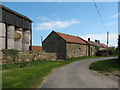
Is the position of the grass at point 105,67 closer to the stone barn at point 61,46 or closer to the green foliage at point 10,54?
the green foliage at point 10,54

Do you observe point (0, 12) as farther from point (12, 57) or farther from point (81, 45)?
point (81, 45)

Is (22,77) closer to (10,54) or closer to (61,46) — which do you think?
(10,54)

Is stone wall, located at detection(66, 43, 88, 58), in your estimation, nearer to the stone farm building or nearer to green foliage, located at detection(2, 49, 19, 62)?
the stone farm building

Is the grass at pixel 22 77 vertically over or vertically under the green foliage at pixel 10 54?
under

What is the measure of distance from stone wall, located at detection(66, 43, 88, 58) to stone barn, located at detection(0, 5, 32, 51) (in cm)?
990

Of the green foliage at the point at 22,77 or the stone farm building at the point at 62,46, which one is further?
the stone farm building at the point at 62,46

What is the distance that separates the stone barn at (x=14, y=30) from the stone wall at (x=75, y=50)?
32.5ft

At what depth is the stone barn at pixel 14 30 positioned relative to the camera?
19750 millimetres

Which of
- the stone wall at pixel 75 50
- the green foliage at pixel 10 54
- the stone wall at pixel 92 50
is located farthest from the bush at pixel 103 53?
the green foliage at pixel 10 54

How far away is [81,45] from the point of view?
129 ft

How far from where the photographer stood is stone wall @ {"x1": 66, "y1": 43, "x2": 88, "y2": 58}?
33219 mm

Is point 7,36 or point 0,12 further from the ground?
point 0,12

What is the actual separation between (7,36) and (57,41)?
14819 millimetres

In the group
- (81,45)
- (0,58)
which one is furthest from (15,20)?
(81,45)
